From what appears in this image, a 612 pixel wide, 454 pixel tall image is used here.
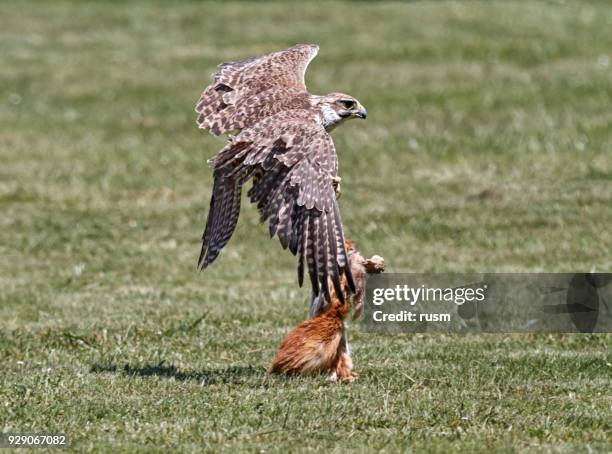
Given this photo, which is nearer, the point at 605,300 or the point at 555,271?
the point at 605,300

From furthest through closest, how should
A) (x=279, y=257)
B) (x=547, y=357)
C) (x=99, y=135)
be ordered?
(x=99, y=135)
(x=279, y=257)
(x=547, y=357)

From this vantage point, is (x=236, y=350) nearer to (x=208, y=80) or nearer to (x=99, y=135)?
(x=99, y=135)

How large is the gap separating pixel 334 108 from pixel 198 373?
6.69ft

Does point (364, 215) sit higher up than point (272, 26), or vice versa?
point (272, 26)

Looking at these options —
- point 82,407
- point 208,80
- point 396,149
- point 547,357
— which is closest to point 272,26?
point 208,80

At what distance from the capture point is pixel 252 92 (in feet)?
29.6

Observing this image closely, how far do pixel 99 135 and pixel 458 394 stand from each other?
36.6 feet

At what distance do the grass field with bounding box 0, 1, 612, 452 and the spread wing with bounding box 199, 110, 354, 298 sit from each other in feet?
2.70

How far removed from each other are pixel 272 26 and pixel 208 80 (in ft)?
10.4

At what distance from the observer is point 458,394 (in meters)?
7.48

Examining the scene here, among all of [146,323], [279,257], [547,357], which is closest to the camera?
[547,357]

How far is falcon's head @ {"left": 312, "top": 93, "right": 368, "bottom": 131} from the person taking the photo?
864 centimetres

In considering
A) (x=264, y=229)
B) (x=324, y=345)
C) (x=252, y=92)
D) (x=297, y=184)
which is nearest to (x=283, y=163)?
(x=297, y=184)

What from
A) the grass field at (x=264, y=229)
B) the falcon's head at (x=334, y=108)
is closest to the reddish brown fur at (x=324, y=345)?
the grass field at (x=264, y=229)
